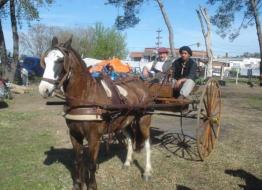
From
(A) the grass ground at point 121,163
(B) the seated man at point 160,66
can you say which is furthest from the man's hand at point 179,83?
(A) the grass ground at point 121,163

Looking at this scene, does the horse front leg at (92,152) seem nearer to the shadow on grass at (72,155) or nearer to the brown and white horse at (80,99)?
the brown and white horse at (80,99)

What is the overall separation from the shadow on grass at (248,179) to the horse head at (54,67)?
340cm

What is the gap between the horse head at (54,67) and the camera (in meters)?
5.70

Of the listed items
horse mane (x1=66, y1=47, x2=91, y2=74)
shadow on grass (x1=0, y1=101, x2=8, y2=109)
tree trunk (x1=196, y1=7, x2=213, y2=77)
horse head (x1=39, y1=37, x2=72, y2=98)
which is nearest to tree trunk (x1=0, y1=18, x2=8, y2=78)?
shadow on grass (x1=0, y1=101, x2=8, y2=109)

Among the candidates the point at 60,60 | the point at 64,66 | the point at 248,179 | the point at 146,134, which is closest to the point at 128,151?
the point at 146,134

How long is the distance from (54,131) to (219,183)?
5467mm

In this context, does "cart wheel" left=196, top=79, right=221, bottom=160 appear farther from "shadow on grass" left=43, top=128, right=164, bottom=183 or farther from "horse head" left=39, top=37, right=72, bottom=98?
"horse head" left=39, top=37, right=72, bottom=98

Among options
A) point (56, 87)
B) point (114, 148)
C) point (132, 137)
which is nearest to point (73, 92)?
point (56, 87)

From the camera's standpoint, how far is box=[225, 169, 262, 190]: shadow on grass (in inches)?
278

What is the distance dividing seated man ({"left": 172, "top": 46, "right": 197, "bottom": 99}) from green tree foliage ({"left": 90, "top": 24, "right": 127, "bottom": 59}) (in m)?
50.0

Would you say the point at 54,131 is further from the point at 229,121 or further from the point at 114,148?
the point at 229,121

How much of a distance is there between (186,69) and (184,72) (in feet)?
0.23

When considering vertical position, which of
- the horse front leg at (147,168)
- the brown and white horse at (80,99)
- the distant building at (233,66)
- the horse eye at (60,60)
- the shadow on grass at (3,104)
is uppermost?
the horse eye at (60,60)

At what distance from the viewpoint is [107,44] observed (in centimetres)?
6047
